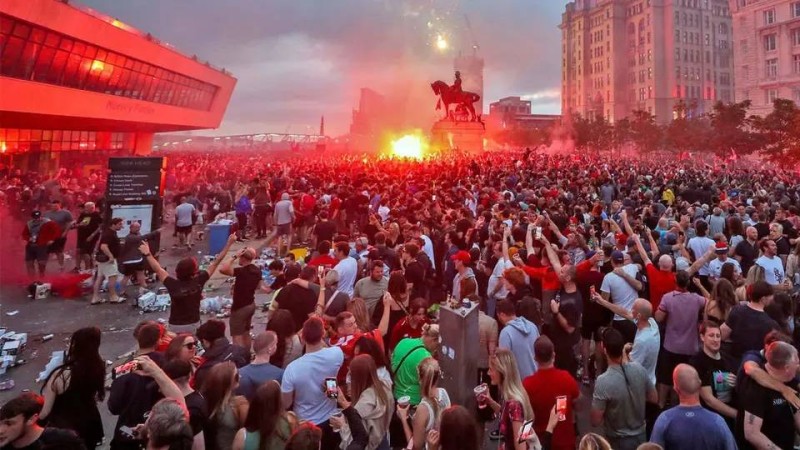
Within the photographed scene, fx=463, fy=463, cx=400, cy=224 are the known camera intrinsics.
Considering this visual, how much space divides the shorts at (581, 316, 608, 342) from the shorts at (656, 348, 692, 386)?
885mm

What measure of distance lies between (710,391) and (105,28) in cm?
3547

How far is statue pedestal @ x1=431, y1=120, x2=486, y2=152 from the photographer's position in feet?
143

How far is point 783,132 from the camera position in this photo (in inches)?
1512

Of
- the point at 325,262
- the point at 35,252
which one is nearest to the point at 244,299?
the point at 325,262

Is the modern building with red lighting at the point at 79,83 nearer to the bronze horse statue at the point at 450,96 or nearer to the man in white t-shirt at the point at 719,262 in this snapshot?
the bronze horse statue at the point at 450,96

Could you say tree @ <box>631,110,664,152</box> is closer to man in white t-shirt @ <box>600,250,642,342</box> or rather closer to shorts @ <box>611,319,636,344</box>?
man in white t-shirt @ <box>600,250,642,342</box>

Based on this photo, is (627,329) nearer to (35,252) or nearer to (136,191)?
(136,191)

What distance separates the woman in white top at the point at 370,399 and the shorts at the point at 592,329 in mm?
3857

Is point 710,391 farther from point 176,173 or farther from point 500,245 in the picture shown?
point 176,173

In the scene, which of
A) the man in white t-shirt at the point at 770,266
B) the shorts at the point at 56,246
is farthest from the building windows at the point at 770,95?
the shorts at the point at 56,246

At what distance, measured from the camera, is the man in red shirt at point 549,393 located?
3.66 meters

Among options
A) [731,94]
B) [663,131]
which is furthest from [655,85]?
[663,131]

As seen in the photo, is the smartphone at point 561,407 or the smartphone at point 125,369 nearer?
the smartphone at point 561,407

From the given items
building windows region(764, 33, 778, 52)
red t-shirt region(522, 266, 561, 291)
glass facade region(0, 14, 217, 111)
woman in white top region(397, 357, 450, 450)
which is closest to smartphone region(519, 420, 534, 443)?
woman in white top region(397, 357, 450, 450)
